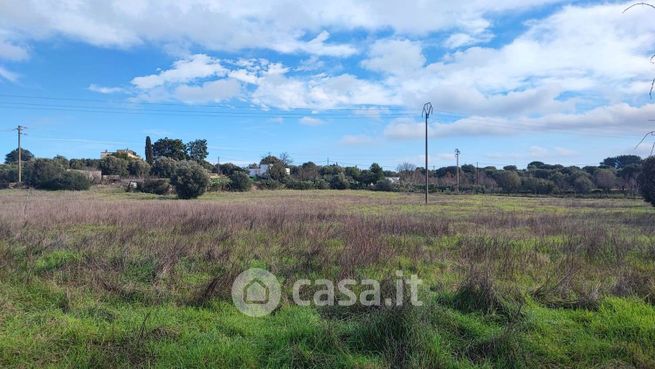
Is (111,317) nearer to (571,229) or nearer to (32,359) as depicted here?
(32,359)

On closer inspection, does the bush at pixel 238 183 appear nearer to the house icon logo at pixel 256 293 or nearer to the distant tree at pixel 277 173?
the distant tree at pixel 277 173

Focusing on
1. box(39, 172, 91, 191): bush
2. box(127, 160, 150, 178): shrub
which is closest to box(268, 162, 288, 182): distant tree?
box(127, 160, 150, 178): shrub

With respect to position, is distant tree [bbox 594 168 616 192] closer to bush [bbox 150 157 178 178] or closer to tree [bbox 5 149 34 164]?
bush [bbox 150 157 178 178]

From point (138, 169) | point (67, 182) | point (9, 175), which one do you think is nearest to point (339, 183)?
point (138, 169)

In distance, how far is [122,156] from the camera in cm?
6844

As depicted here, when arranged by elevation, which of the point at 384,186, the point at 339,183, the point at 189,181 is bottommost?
the point at 384,186

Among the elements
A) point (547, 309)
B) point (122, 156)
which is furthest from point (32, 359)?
point (122, 156)

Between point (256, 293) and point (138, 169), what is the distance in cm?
6117

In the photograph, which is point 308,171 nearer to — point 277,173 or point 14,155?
point 277,173

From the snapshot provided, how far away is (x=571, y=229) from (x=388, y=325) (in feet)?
37.5

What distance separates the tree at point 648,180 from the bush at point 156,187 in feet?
128

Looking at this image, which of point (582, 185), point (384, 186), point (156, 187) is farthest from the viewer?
point (384, 186)

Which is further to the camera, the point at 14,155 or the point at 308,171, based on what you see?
the point at 14,155

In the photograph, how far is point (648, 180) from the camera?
27906mm
